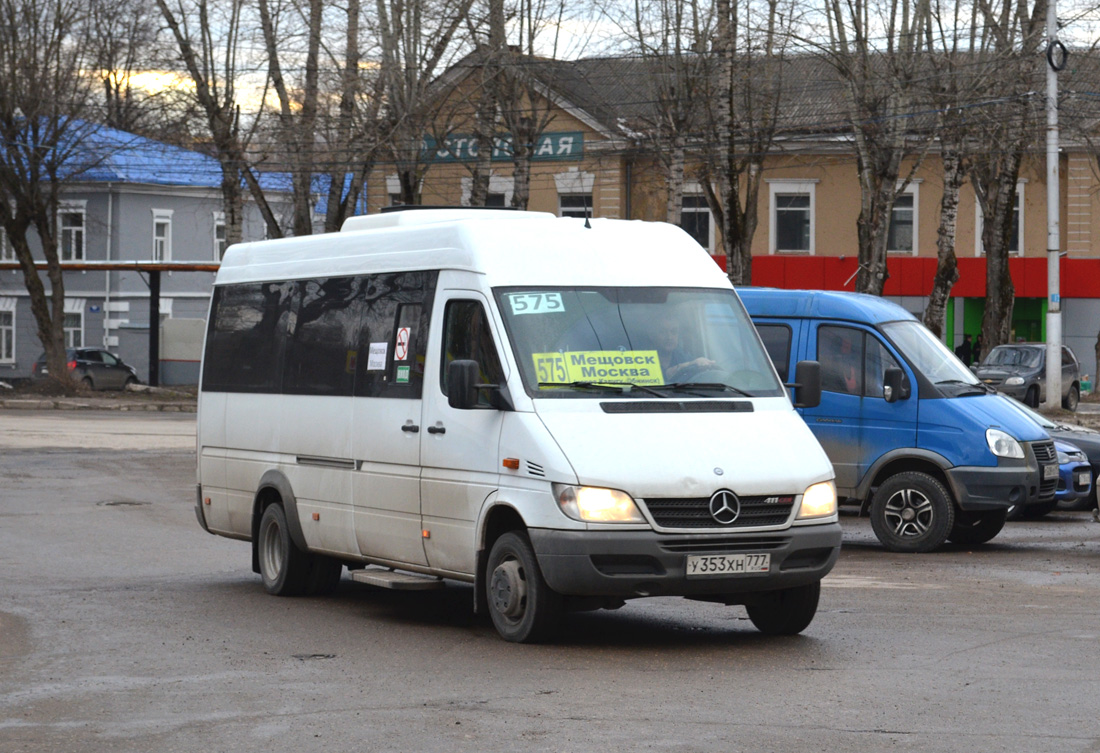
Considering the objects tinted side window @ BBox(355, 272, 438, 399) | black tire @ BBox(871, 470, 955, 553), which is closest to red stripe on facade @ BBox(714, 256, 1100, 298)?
black tire @ BBox(871, 470, 955, 553)

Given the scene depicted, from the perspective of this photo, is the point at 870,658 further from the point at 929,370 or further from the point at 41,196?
the point at 41,196

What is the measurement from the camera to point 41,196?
45.2m

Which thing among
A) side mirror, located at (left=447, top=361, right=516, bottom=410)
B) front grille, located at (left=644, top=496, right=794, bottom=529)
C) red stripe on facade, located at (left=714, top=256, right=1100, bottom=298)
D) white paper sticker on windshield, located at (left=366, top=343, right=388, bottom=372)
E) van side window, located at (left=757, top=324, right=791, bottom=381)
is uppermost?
red stripe on facade, located at (left=714, top=256, right=1100, bottom=298)

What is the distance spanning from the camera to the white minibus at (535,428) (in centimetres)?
834

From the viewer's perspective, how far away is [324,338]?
35.9 feet

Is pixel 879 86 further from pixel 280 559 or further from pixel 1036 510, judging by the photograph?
pixel 280 559

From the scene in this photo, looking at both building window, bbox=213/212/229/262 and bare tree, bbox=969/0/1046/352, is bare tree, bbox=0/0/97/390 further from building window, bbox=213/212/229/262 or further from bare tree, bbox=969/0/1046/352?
bare tree, bbox=969/0/1046/352

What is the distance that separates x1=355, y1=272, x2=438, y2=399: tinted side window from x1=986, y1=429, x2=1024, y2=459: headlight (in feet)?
19.7

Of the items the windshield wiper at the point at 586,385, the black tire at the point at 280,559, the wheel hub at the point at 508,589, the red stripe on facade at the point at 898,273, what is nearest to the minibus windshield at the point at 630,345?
the windshield wiper at the point at 586,385

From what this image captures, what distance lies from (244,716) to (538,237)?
3777 mm

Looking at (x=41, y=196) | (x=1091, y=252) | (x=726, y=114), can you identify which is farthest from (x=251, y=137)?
(x=1091, y=252)

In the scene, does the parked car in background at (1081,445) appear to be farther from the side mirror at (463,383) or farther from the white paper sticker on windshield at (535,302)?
the side mirror at (463,383)

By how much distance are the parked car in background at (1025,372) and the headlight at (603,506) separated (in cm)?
2833

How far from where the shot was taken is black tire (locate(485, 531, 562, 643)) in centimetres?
852
